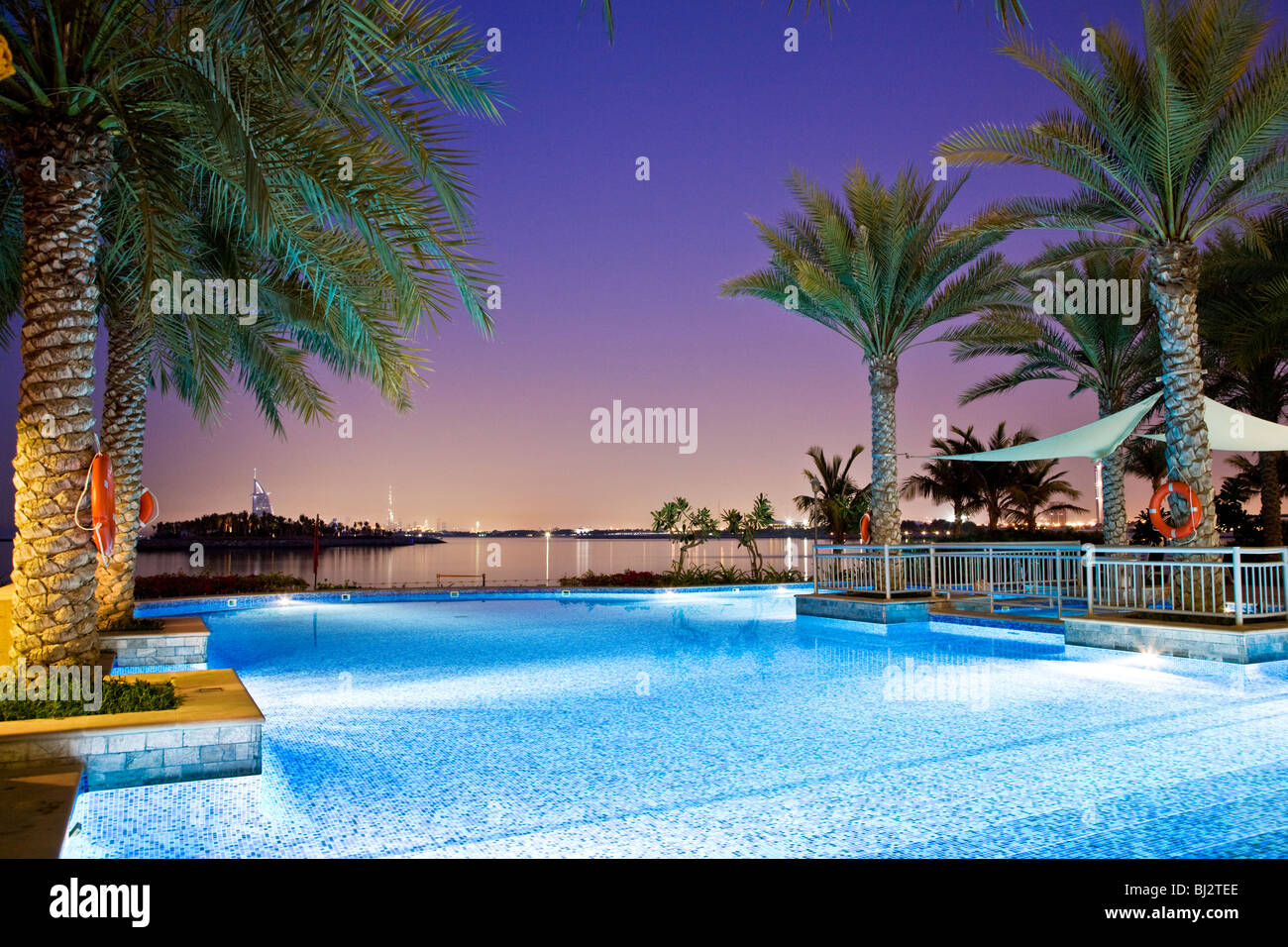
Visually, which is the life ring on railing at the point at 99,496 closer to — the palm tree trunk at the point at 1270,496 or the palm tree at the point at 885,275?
the palm tree at the point at 885,275

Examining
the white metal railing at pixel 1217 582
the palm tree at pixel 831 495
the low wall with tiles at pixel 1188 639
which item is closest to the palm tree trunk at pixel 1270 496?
the white metal railing at pixel 1217 582

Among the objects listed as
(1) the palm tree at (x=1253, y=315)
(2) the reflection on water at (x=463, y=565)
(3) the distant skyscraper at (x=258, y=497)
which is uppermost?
(1) the palm tree at (x=1253, y=315)

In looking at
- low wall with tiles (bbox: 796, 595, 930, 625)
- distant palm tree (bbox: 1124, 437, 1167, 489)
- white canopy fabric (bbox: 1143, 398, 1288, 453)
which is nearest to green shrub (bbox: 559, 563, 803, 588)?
low wall with tiles (bbox: 796, 595, 930, 625)

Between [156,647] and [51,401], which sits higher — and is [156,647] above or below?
below

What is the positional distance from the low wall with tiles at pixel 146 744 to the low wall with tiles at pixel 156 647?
429cm

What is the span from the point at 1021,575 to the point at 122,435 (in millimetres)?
13303

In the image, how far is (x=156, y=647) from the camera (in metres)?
9.00

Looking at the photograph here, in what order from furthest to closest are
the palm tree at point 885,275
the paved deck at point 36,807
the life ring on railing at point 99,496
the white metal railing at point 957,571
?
the palm tree at point 885,275 < the white metal railing at point 957,571 < the life ring on railing at point 99,496 < the paved deck at point 36,807

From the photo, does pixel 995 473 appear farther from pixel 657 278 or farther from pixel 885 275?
pixel 885 275

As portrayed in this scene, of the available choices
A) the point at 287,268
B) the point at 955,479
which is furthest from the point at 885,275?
the point at 955,479

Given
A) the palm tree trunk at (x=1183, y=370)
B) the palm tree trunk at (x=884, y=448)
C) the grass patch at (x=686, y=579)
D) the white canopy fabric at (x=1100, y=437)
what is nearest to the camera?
the palm tree trunk at (x=1183, y=370)

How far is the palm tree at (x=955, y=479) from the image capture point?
104ft
